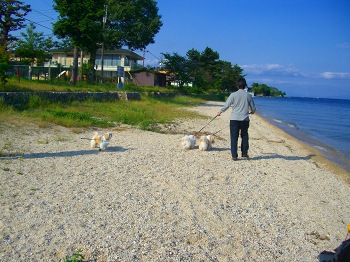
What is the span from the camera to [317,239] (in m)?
4.20

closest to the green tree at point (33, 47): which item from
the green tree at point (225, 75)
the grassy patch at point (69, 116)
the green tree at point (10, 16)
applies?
the green tree at point (10, 16)

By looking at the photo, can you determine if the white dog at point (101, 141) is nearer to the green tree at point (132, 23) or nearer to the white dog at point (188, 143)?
the white dog at point (188, 143)

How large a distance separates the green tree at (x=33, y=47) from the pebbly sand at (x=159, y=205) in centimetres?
2600

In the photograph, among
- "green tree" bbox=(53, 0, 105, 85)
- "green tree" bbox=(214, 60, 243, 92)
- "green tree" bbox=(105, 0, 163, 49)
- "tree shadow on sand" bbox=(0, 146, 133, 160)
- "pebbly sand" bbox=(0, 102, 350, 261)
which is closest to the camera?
"pebbly sand" bbox=(0, 102, 350, 261)

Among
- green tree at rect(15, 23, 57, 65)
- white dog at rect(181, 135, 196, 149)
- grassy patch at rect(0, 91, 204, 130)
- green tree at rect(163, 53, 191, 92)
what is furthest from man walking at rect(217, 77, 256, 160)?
green tree at rect(163, 53, 191, 92)

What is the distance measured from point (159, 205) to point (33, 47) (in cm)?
4167

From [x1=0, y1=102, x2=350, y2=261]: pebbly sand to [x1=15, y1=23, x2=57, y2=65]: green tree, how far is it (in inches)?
1023

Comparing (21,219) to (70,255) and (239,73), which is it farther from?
(239,73)

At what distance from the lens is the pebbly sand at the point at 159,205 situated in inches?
140

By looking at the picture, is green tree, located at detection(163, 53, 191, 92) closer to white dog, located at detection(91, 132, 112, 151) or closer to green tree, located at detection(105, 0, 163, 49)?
green tree, located at detection(105, 0, 163, 49)

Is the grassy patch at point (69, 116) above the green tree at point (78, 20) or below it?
below

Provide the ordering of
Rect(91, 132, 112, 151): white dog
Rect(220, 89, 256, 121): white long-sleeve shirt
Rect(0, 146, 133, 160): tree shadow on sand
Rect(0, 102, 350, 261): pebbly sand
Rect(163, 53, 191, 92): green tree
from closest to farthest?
1. Rect(0, 102, 350, 261): pebbly sand
2. Rect(0, 146, 133, 160): tree shadow on sand
3. Rect(220, 89, 256, 121): white long-sleeve shirt
4. Rect(91, 132, 112, 151): white dog
5. Rect(163, 53, 191, 92): green tree

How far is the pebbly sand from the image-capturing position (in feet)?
11.6

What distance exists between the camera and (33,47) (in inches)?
1615
